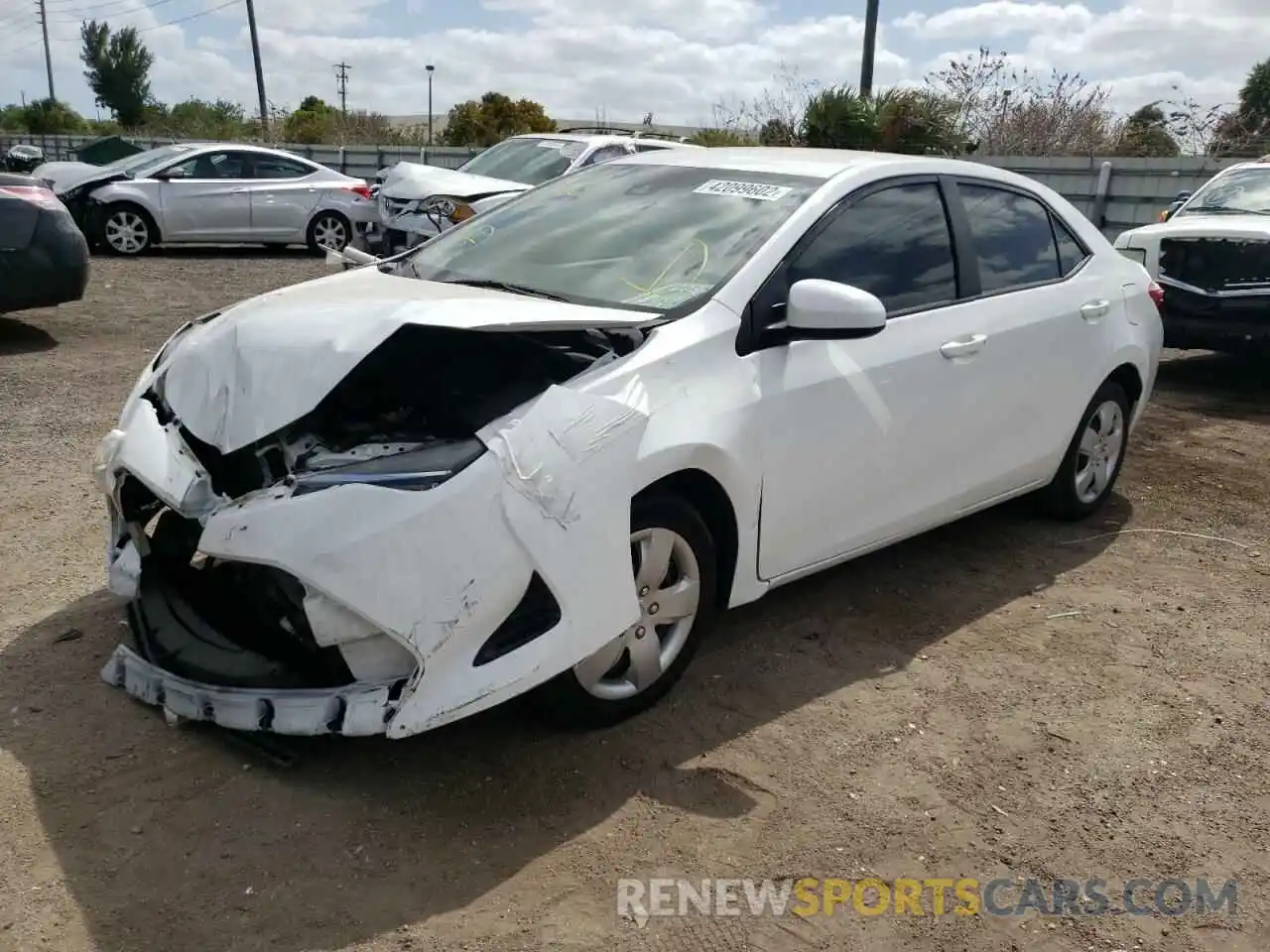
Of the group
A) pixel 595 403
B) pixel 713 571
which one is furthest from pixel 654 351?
pixel 713 571

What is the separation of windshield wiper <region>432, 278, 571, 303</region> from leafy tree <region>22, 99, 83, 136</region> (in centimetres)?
5904

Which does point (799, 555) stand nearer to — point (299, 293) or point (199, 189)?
point (299, 293)

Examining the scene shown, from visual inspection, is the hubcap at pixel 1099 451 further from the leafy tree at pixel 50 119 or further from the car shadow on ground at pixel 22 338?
the leafy tree at pixel 50 119

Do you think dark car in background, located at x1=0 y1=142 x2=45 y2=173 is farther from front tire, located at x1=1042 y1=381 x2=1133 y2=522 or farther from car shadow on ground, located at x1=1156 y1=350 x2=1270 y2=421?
front tire, located at x1=1042 y1=381 x2=1133 y2=522

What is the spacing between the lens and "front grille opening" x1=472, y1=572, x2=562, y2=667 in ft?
9.93

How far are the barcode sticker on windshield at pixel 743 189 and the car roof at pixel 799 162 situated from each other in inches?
5.4

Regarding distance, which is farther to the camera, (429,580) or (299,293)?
(299,293)

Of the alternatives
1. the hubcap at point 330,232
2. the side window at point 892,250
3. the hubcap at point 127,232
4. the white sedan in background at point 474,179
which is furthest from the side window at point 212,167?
the side window at point 892,250

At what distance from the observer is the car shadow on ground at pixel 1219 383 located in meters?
8.65

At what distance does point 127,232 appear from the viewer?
14.2m

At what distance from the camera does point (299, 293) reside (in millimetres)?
3816

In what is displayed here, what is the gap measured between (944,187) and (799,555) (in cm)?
174

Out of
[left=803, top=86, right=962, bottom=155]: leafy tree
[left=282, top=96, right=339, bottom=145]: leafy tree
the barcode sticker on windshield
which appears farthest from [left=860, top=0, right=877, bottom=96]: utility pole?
[left=282, top=96, right=339, bottom=145]: leafy tree

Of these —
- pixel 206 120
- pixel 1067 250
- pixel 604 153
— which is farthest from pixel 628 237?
pixel 206 120
